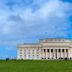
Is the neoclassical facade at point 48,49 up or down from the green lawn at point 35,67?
up

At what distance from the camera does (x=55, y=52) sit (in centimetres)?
15750

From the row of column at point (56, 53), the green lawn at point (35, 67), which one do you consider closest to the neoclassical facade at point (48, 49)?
the row of column at point (56, 53)

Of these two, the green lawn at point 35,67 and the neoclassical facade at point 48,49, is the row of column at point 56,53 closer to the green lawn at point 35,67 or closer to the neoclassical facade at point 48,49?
the neoclassical facade at point 48,49

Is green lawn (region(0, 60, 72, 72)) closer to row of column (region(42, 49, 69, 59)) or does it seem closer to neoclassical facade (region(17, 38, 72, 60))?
neoclassical facade (region(17, 38, 72, 60))

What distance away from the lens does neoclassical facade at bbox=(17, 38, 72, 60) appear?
15625 centimetres

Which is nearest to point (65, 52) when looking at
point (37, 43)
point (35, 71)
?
point (37, 43)

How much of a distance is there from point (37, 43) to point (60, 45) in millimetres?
12659

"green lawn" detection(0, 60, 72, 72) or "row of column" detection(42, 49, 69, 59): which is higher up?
"row of column" detection(42, 49, 69, 59)

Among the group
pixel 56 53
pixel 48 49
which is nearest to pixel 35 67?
pixel 56 53

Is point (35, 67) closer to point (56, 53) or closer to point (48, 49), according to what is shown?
point (56, 53)

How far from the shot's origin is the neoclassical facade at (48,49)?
156 metres

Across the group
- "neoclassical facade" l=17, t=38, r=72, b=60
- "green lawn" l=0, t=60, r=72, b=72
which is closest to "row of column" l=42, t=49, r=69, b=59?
"neoclassical facade" l=17, t=38, r=72, b=60

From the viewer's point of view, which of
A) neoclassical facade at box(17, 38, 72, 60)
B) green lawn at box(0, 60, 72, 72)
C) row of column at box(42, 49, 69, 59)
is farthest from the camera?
row of column at box(42, 49, 69, 59)

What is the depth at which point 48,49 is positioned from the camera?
15862 centimetres
